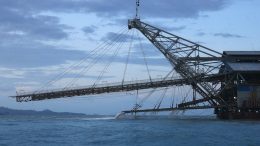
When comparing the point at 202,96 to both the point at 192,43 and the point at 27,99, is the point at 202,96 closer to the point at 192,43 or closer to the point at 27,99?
the point at 192,43

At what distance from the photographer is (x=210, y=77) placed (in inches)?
3041

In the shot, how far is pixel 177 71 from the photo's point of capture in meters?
78.2

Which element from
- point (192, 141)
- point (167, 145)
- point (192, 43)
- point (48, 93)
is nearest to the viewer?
point (167, 145)

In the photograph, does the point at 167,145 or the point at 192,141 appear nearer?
the point at 167,145

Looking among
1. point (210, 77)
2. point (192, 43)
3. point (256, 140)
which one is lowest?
point (256, 140)

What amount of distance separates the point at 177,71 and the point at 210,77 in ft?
16.1

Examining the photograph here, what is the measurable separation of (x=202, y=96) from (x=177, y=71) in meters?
5.22

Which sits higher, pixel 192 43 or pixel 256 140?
pixel 192 43

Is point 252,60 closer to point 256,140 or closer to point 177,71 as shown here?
point 177,71

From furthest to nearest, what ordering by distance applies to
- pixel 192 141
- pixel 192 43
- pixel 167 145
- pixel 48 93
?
1. pixel 48 93
2. pixel 192 43
3. pixel 192 141
4. pixel 167 145

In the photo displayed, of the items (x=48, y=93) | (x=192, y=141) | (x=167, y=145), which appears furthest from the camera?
(x=48, y=93)

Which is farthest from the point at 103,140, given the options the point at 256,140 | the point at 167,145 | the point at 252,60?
the point at 252,60

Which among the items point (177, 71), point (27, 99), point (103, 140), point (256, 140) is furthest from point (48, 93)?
point (256, 140)

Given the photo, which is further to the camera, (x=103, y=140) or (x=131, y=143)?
(x=103, y=140)
